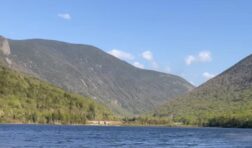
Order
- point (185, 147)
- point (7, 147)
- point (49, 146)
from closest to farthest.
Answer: point (7, 147), point (49, 146), point (185, 147)

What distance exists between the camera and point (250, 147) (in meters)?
129

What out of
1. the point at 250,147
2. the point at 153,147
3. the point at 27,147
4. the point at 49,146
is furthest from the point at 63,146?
the point at 250,147

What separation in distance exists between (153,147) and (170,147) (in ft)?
14.0

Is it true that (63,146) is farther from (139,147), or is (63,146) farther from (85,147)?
(139,147)

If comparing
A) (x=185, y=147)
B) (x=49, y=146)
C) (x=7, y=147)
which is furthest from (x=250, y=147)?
(x=7, y=147)

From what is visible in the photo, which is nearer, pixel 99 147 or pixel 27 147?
pixel 27 147

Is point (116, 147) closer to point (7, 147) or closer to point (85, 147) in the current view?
point (85, 147)

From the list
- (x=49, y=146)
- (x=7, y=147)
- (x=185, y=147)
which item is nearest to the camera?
(x=7, y=147)

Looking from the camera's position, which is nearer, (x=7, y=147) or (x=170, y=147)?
(x=7, y=147)

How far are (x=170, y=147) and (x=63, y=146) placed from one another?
24.4m

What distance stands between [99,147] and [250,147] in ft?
111

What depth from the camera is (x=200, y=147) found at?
5074 inches

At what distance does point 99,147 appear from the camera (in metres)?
124

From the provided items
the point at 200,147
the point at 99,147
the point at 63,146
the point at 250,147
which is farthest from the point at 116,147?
the point at 250,147
